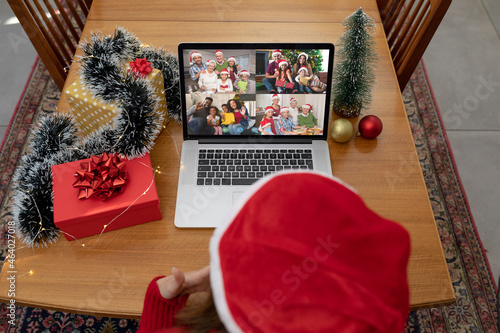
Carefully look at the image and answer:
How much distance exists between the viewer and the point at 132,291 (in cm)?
92

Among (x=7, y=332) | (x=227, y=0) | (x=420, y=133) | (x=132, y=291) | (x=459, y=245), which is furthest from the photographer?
(x=420, y=133)

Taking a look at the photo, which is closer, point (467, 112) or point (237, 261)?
point (237, 261)

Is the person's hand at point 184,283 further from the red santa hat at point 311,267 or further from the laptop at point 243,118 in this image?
the red santa hat at point 311,267

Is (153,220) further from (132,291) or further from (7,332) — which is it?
(7,332)

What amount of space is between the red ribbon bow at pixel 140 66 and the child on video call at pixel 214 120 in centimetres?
20

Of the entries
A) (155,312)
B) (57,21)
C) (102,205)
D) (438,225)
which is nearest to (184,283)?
(155,312)

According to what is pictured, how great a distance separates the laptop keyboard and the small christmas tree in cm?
20

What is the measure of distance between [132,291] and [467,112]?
2088 millimetres

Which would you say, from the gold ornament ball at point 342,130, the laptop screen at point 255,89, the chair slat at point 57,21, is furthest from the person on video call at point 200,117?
the chair slat at point 57,21

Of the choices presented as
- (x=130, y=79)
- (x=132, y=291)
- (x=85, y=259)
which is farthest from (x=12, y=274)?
(x=130, y=79)

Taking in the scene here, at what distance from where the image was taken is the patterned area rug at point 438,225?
5.26ft

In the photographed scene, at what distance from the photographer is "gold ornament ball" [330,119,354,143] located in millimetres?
1122

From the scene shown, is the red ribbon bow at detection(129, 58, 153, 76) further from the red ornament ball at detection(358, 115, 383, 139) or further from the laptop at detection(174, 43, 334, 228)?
the red ornament ball at detection(358, 115, 383, 139)

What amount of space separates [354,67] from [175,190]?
588mm
